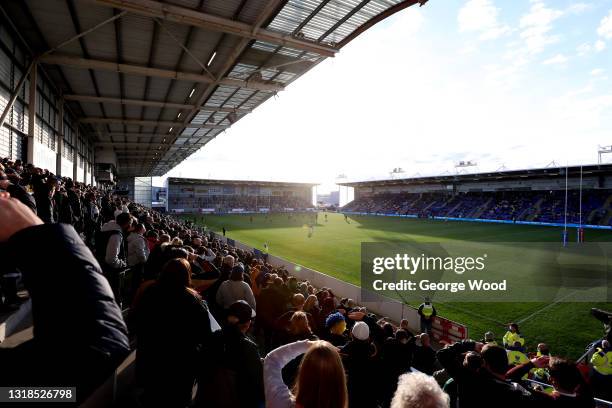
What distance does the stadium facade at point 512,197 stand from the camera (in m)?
41.4

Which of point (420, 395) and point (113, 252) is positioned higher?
point (113, 252)

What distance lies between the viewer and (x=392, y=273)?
1820 cm

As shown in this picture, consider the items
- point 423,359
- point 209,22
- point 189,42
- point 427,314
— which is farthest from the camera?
point 189,42

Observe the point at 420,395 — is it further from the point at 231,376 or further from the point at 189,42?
the point at 189,42

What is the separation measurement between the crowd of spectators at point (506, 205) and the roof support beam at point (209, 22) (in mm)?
37576

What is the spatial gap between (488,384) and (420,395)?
189 cm

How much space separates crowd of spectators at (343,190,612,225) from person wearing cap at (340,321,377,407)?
41.8 meters

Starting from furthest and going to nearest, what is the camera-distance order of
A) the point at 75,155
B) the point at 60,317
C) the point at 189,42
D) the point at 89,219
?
the point at 75,155 → the point at 189,42 → the point at 89,219 → the point at 60,317

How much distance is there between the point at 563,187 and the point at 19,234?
193 feet

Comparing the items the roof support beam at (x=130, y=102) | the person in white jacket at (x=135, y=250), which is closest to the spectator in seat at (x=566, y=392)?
the person in white jacket at (x=135, y=250)

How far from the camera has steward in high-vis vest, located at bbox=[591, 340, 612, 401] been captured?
19.2 feet

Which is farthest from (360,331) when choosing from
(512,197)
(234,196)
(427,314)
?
(234,196)

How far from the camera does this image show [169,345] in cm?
221

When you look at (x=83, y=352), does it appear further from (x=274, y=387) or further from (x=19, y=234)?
(x=274, y=387)
